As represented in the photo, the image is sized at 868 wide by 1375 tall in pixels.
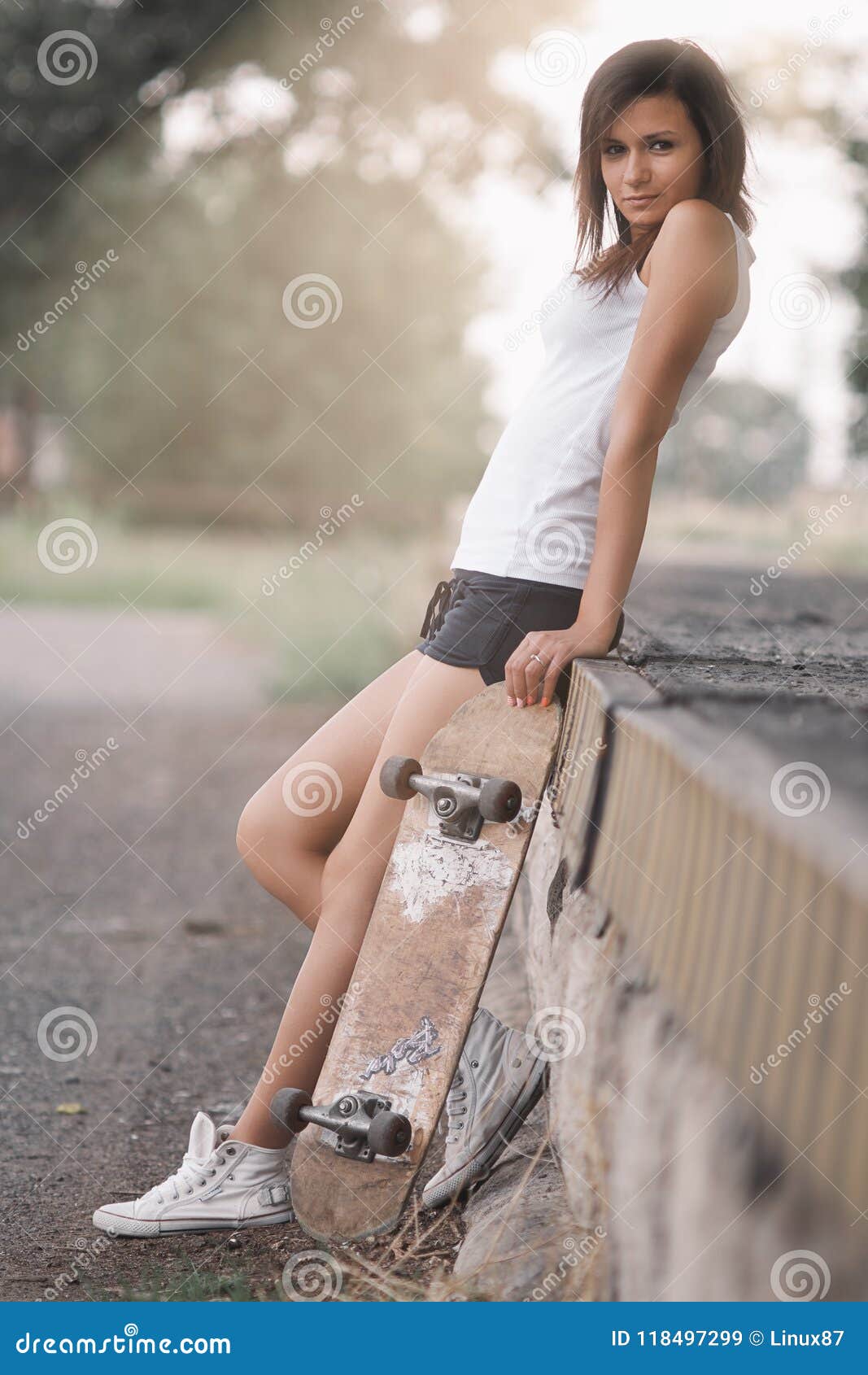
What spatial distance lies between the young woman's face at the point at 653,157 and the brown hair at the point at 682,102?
1cm

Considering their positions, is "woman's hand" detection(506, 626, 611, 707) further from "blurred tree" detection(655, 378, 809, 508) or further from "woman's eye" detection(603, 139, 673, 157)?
"blurred tree" detection(655, 378, 809, 508)

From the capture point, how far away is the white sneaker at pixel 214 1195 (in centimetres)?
240

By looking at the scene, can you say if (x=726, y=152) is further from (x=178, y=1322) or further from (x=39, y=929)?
(x=39, y=929)

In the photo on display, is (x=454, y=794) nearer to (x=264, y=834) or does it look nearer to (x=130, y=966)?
(x=264, y=834)

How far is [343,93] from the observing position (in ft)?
30.6

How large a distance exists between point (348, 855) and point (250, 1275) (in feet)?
2.30

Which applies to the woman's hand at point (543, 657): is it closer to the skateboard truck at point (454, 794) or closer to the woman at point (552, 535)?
the woman at point (552, 535)

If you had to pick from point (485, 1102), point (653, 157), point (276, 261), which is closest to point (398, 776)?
point (485, 1102)

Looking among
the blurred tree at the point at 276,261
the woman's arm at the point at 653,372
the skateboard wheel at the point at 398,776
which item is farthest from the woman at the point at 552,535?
the blurred tree at the point at 276,261

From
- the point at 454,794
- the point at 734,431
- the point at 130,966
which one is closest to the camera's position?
the point at 454,794

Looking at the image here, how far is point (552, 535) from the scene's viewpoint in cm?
226

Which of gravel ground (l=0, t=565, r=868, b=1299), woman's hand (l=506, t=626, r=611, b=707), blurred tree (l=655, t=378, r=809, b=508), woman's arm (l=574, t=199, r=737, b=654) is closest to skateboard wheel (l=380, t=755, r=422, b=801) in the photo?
woman's hand (l=506, t=626, r=611, b=707)

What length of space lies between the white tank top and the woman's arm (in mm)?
60

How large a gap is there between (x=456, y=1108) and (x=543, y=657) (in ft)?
3.14
